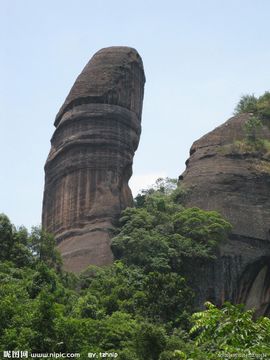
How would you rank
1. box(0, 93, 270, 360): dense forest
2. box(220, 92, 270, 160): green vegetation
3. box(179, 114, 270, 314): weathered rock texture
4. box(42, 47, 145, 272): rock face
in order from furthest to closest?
1. box(220, 92, 270, 160): green vegetation
2. box(42, 47, 145, 272): rock face
3. box(179, 114, 270, 314): weathered rock texture
4. box(0, 93, 270, 360): dense forest

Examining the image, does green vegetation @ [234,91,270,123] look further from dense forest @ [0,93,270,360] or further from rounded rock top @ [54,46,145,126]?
rounded rock top @ [54,46,145,126]

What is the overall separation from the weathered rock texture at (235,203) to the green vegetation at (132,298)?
0.77 m

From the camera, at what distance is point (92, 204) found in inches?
1166

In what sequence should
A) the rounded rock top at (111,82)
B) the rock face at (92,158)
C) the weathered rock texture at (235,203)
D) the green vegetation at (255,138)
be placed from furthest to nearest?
the rounded rock top at (111,82) → the green vegetation at (255,138) → the rock face at (92,158) → the weathered rock texture at (235,203)

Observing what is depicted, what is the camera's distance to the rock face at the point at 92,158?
95.5 ft

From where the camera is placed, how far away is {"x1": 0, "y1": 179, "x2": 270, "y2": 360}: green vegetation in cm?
941

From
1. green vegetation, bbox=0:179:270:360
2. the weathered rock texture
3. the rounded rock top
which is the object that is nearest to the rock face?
the rounded rock top

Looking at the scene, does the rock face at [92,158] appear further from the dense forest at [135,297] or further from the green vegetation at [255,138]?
the green vegetation at [255,138]

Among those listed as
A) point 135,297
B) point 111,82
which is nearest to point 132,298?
point 135,297

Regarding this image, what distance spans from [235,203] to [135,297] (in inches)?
333

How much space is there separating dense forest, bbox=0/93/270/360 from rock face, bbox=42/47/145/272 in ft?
4.90

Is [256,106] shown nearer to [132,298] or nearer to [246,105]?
[246,105]

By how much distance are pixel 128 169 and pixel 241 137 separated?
486cm

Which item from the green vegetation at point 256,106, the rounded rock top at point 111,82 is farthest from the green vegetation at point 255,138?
the rounded rock top at point 111,82
